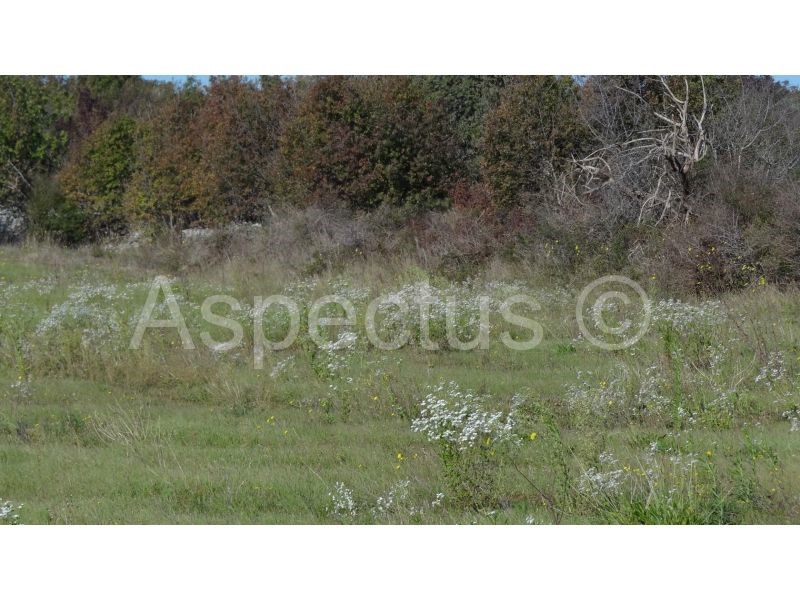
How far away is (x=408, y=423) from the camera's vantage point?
782cm

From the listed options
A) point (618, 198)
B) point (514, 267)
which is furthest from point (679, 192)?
point (514, 267)

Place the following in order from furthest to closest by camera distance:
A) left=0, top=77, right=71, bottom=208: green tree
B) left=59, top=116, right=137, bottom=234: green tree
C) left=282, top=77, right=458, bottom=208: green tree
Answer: left=0, top=77, right=71, bottom=208: green tree → left=59, top=116, right=137, bottom=234: green tree → left=282, top=77, right=458, bottom=208: green tree

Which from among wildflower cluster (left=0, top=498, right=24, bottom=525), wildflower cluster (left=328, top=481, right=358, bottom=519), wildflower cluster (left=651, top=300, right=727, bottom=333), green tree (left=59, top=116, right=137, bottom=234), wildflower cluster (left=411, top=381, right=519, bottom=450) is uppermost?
green tree (left=59, top=116, right=137, bottom=234)

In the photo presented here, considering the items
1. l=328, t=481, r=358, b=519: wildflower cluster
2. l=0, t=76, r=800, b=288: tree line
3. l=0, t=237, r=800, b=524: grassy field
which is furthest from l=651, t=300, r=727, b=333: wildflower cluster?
l=328, t=481, r=358, b=519: wildflower cluster

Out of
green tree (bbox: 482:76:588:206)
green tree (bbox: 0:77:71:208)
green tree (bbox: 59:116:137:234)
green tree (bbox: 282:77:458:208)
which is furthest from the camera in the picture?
green tree (bbox: 0:77:71:208)

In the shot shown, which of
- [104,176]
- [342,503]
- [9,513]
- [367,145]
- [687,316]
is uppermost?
[367,145]

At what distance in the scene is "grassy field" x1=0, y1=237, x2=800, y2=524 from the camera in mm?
5930

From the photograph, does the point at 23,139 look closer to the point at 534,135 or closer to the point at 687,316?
the point at 534,135

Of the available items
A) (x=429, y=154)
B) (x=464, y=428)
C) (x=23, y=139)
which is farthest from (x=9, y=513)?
(x=23, y=139)

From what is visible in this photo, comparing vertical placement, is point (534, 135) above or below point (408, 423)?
above

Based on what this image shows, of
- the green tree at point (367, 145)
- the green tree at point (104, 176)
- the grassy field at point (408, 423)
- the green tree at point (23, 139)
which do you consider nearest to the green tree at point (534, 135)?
the green tree at point (367, 145)

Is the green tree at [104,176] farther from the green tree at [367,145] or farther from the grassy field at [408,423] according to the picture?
the grassy field at [408,423]

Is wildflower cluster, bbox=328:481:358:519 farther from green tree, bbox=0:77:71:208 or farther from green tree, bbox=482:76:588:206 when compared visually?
green tree, bbox=0:77:71:208

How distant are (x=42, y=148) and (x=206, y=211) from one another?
783 centimetres
